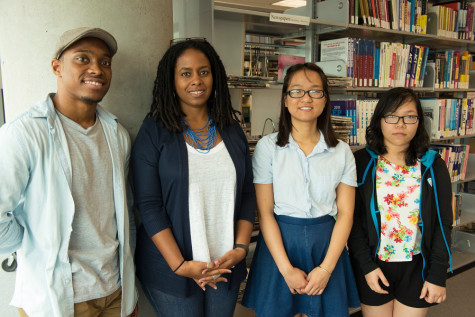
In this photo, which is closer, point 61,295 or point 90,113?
point 61,295

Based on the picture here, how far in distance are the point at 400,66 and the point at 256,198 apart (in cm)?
237

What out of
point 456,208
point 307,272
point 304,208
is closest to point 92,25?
point 304,208

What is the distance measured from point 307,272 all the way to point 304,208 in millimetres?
275

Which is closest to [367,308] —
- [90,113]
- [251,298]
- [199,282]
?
[251,298]

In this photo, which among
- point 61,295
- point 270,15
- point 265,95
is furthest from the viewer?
point 265,95

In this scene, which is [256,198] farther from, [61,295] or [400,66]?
[400,66]

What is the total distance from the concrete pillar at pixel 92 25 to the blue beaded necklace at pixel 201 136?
321 millimetres

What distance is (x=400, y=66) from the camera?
330 cm

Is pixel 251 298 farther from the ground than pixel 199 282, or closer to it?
closer to it

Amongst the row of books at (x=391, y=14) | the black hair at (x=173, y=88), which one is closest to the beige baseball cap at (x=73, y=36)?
the black hair at (x=173, y=88)

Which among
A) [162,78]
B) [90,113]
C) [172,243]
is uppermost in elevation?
[162,78]

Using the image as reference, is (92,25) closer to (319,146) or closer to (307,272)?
(319,146)

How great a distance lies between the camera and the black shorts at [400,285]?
5.54 ft

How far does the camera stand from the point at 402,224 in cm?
171
